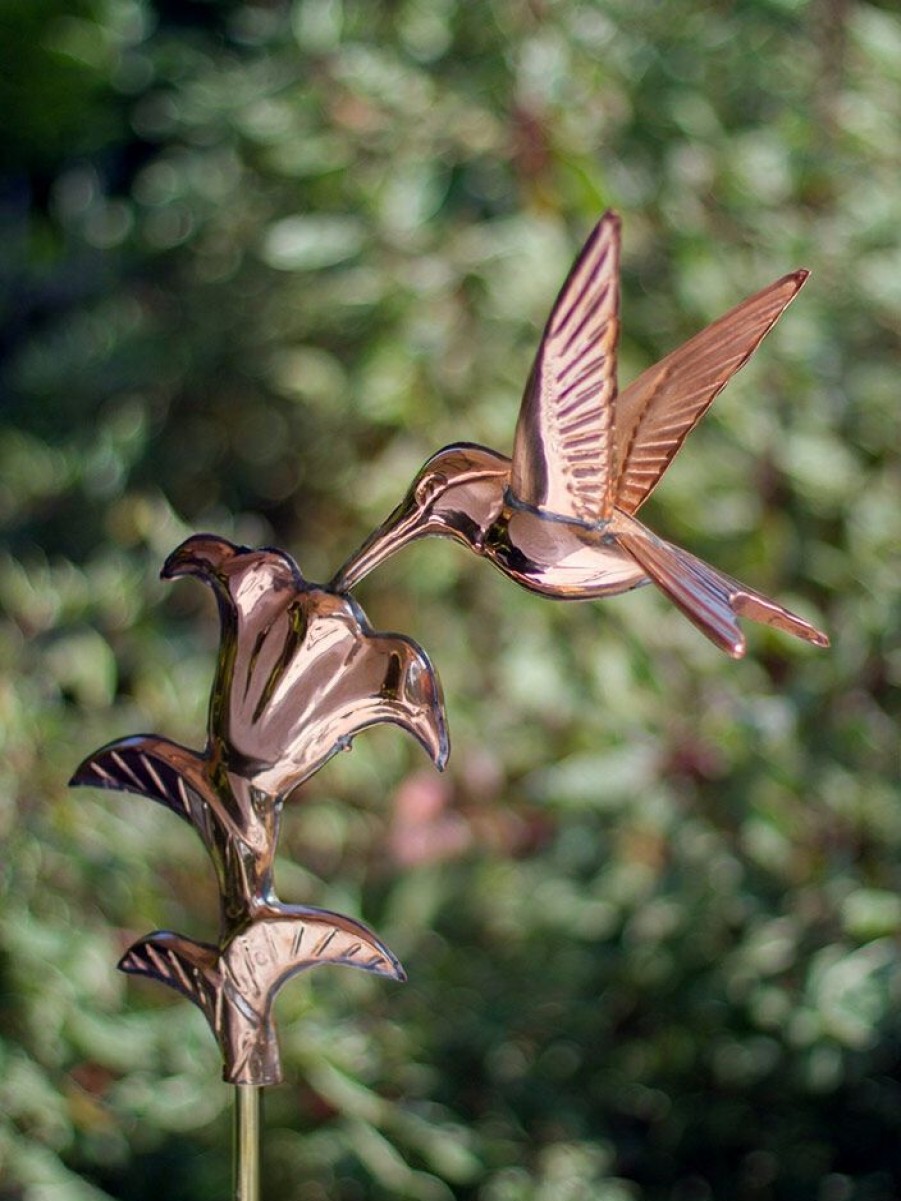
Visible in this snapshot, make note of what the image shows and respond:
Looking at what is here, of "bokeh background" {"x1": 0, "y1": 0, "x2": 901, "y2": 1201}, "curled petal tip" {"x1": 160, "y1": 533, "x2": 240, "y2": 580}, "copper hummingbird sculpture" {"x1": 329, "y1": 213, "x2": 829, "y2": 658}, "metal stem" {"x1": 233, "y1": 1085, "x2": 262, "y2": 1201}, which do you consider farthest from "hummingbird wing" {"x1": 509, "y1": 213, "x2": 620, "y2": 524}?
"bokeh background" {"x1": 0, "y1": 0, "x2": 901, "y2": 1201}

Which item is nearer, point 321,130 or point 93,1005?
point 93,1005

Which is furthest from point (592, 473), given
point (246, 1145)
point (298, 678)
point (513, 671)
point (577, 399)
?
point (513, 671)

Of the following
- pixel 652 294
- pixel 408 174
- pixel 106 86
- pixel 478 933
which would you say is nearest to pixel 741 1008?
pixel 478 933

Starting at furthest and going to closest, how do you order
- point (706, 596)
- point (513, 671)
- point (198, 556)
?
1. point (513, 671)
2. point (198, 556)
3. point (706, 596)

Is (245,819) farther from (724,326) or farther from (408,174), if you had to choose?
(408,174)

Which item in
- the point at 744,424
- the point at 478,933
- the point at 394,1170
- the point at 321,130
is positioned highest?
the point at 321,130

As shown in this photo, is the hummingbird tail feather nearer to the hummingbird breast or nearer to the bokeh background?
the hummingbird breast

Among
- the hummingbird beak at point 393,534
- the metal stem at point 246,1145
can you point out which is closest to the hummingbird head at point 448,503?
the hummingbird beak at point 393,534

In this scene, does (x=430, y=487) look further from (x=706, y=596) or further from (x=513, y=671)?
(x=513, y=671)
